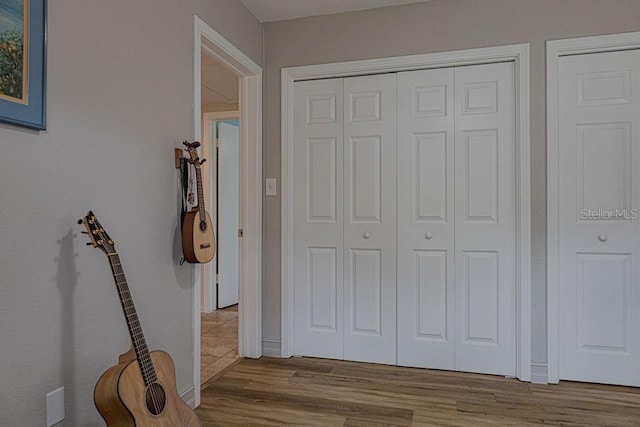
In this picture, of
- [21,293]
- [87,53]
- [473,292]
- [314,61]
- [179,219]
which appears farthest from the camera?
[314,61]

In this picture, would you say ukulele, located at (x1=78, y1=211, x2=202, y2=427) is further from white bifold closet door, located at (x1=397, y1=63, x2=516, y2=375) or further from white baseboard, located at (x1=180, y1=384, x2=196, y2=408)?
white bifold closet door, located at (x1=397, y1=63, x2=516, y2=375)

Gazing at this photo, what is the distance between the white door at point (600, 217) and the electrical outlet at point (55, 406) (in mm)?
2618

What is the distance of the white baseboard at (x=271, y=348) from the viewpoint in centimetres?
296

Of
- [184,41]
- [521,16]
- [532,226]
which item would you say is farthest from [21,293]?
[521,16]

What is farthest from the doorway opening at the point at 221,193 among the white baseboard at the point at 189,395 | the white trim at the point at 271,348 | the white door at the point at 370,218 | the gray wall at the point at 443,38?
the white baseboard at the point at 189,395

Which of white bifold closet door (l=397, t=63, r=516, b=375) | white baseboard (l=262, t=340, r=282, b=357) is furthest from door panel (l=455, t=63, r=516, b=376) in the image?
white baseboard (l=262, t=340, r=282, b=357)

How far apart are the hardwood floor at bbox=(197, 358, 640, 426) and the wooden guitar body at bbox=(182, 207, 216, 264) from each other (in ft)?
A: 2.74

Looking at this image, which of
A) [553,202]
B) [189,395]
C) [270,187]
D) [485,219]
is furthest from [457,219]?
[189,395]

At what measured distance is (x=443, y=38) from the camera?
2.64 m

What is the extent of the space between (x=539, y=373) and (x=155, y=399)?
2.23m

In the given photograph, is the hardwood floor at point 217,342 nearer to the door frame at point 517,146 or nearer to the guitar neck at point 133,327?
the door frame at point 517,146

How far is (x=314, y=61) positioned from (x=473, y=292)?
6.30 ft

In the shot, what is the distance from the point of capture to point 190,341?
7.09 ft

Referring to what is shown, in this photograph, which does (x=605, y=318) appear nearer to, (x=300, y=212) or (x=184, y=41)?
(x=300, y=212)
